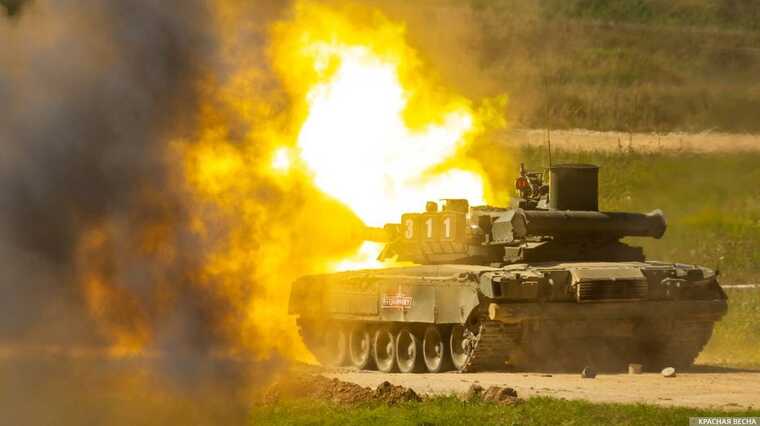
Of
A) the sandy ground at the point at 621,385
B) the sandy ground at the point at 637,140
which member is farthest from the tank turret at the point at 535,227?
the sandy ground at the point at 637,140

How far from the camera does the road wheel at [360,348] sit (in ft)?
123

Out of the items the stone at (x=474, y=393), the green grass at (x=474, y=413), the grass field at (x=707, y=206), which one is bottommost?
the green grass at (x=474, y=413)

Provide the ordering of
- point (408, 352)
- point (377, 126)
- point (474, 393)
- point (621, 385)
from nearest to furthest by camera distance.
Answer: point (474, 393), point (621, 385), point (408, 352), point (377, 126)

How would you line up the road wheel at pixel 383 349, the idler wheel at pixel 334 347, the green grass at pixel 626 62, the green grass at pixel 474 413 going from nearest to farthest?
the green grass at pixel 474 413, the road wheel at pixel 383 349, the idler wheel at pixel 334 347, the green grass at pixel 626 62

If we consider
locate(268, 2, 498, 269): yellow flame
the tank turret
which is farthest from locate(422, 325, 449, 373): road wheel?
locate(268, 2, 498, 269): yellow flame

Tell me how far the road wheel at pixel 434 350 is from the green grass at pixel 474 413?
290 inches

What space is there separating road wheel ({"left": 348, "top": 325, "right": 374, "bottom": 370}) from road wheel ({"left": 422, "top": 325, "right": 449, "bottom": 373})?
2.25 meters

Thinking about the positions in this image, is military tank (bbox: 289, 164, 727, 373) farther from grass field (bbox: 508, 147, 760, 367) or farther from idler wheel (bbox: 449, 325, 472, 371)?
grass field (bbox: 508, 147, 760, 367)

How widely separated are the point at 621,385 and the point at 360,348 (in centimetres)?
905

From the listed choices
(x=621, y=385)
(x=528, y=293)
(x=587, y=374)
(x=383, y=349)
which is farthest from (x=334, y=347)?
(x=621, y=385)

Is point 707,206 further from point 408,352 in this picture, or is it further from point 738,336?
point 408,352

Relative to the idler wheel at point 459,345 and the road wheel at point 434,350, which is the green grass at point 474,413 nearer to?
the idler wheel at point 459,345

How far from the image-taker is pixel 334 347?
129 ft

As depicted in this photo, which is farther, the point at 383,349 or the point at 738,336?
the point at 738,336
